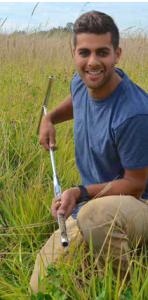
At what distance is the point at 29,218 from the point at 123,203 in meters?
0.70

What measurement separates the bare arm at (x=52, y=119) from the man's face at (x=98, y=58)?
564 mm

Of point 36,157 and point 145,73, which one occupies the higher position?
point 145,73

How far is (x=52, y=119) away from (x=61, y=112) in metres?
0.07

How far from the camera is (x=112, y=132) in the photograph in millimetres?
2010

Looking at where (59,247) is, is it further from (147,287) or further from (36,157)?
(36,157)

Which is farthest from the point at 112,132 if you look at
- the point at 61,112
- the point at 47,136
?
the point at 61,112

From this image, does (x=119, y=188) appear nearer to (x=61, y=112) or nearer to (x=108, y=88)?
(x=108, y=88)

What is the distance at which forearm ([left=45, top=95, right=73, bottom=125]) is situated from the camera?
2.67 m

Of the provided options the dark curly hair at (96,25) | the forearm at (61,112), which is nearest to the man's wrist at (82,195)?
the dark curly hair at (96,25)

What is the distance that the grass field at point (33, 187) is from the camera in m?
1.76

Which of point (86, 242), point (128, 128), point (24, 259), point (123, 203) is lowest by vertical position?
point (24, 259)

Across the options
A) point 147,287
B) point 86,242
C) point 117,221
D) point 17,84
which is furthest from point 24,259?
point 17,84

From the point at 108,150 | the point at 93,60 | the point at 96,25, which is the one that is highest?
the point at 96,25

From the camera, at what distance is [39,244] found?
2.37 meters
